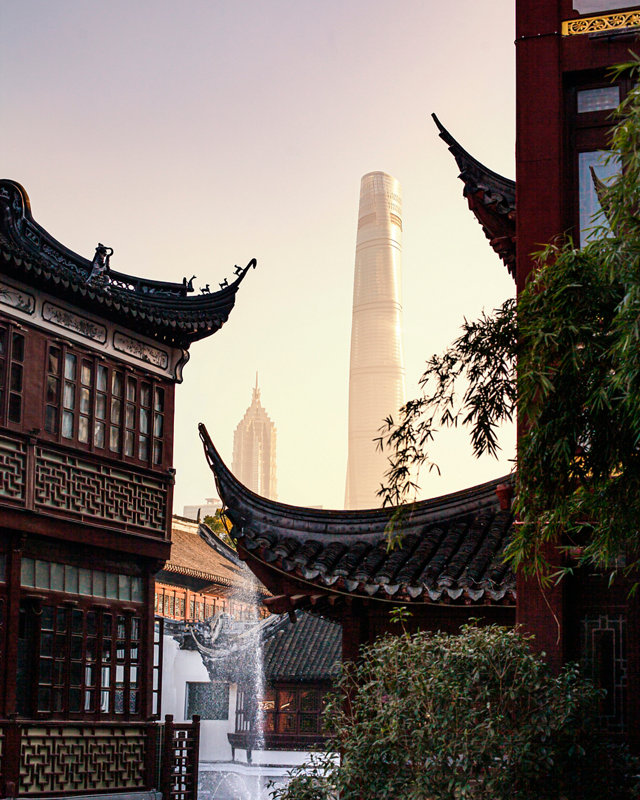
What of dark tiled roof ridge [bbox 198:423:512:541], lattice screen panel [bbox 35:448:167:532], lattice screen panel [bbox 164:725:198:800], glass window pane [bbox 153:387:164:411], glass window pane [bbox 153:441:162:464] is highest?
glass window pane [bbox 153:387:164:411]

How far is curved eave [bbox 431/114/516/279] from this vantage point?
8125 mm

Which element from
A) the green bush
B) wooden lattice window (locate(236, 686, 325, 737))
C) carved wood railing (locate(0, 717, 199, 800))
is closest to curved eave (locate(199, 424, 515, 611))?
the green bush

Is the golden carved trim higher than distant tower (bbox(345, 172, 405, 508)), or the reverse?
distant tower (bbox(345, 172, 405, 508))

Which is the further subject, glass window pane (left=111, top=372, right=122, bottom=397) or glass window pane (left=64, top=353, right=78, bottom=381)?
glass window pane (left=111, top=372, right=122, bottom=397)

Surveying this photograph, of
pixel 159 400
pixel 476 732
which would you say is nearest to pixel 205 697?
pixel 159 400

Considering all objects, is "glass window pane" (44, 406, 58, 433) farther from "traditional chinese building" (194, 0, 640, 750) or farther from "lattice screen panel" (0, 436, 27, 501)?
"traditional chinese building" (194, 0, 640, 750)

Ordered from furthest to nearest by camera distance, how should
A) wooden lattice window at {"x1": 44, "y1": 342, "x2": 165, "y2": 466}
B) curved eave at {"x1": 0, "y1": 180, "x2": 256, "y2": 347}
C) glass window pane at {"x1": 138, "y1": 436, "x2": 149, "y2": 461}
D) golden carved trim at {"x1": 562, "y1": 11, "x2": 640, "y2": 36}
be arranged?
glass window pane at {"x1": 138, "y1": 436, "x2": 149, "y2": 461} < wooden lattice window at {"x1": 44, "y1": 342, "x2": 165, "y2": 466} < curved eave at {"x1": 0, "y1": 180, "x2": 256, "y2": 347} < golden carved trim at {"x1": 562, "y1": 11, "x2": 640, "y2": 36}

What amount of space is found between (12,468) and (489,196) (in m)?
6.78

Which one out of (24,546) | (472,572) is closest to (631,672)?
(472,572)

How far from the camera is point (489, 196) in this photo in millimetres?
8188

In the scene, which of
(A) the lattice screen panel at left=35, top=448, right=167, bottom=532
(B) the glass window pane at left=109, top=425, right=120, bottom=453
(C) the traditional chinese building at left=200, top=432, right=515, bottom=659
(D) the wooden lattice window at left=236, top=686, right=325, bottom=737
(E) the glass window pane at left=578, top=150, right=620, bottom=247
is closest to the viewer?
(E) the glass window pane at left=578, top=150, right=620, bottom=247

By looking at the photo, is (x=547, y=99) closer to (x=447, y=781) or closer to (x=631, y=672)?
(x=631, y=672)

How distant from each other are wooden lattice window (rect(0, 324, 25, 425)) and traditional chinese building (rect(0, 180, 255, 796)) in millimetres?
16

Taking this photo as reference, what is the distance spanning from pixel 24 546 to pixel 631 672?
8087mm
